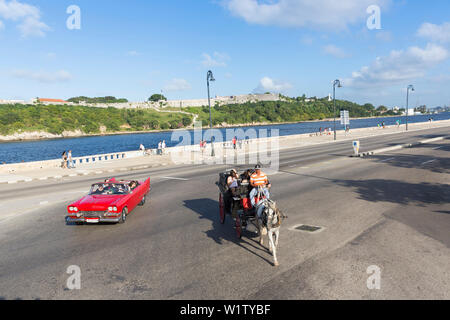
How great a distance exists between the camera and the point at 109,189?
1173 centimetres

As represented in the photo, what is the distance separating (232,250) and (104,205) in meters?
4.72

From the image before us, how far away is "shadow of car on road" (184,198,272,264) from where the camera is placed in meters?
8.30

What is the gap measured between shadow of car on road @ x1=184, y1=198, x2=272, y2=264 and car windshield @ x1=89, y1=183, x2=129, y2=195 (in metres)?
2.55

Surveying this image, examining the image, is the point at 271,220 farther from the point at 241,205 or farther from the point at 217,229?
the point at 217,229

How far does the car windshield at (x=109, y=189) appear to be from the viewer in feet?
38.2

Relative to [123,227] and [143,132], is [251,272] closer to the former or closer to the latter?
[123,227]

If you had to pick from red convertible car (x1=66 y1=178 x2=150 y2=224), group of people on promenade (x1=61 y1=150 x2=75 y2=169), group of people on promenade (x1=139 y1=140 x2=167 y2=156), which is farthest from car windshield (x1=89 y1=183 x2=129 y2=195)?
group of people on promenade (x1=139 y1=140 x2=167 y2=156)

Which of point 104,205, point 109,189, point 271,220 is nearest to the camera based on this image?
point 271,220

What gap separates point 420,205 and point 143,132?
161 m

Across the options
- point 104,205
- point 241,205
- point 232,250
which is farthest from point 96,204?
point 232,250

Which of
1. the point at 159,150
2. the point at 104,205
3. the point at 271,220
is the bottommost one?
the point at 159,150

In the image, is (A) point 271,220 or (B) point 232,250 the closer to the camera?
(A) point 271,220

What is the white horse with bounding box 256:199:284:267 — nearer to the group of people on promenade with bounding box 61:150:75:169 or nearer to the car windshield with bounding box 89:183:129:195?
the car windshield with bounding box 89:183:129:195
